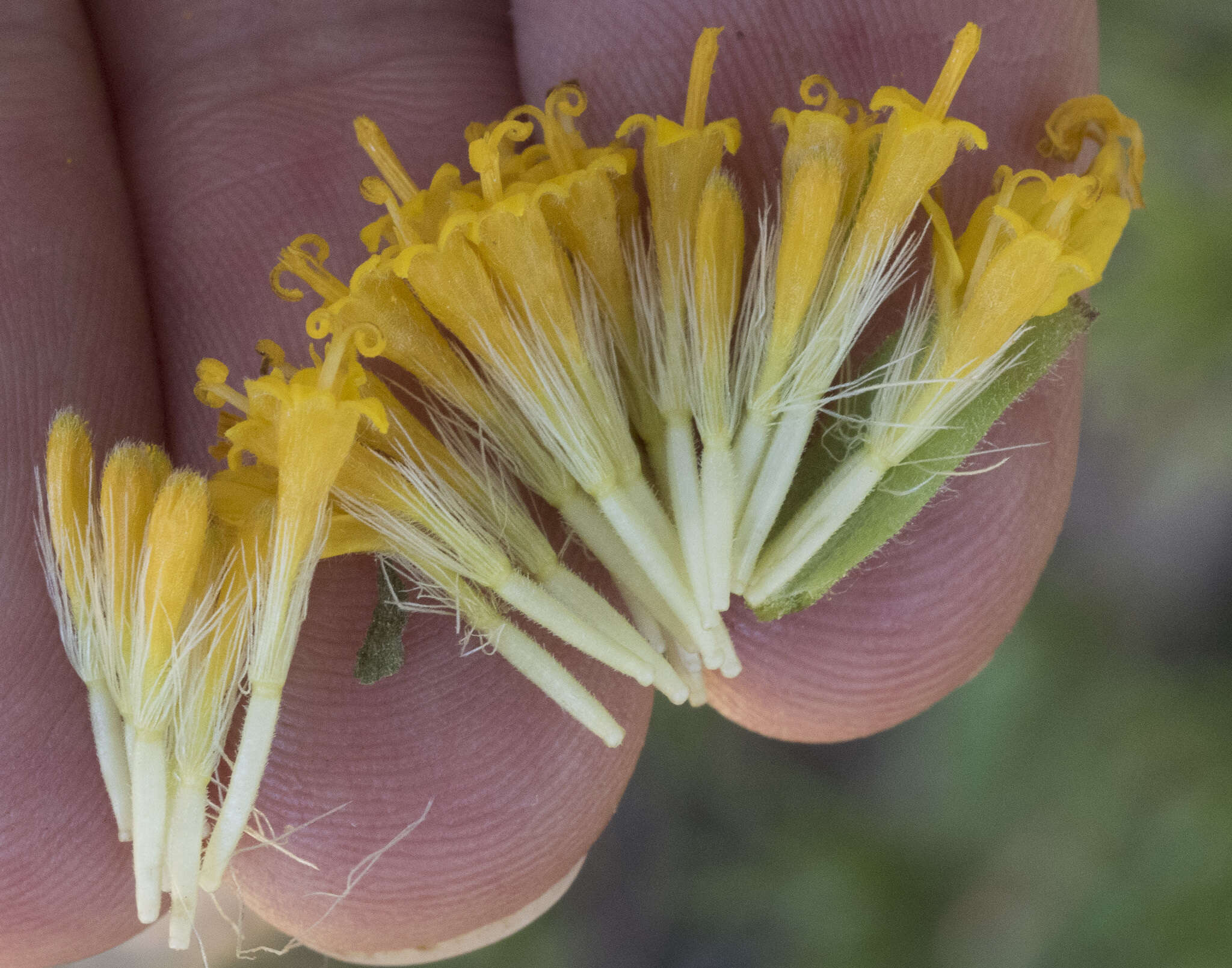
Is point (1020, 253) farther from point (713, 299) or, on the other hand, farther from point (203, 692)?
point (203, 692)

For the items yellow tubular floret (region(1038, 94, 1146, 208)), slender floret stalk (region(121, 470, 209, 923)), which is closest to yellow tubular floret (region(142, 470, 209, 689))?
slender floret stalk (region(121, 470, 209, 923))

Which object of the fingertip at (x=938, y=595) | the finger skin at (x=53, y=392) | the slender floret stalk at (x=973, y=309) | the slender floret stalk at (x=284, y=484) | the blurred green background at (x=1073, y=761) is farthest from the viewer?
the blurred green background at (x=1073, y=761)

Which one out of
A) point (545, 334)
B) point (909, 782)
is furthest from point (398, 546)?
point (909, 782)

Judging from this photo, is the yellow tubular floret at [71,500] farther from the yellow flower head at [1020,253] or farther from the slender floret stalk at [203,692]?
the yellow flower head at [1020,253]

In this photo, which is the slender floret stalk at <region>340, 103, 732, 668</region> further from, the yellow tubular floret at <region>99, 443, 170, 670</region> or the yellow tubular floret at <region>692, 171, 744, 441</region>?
the yellow tubular floret at <region>99, 443, 170, 670</region>

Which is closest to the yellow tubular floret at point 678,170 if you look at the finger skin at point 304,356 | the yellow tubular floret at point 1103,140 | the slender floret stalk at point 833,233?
the slender floret stalk at point 833,233
